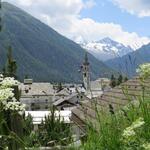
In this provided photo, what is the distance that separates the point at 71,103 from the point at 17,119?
307 feet

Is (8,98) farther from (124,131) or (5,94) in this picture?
(124,131)

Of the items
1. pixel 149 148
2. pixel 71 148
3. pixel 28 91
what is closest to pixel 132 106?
pixel 71 148

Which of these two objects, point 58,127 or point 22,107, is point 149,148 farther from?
point 58,127

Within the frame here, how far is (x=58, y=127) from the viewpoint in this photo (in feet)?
18.7

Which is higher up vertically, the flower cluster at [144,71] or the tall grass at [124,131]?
the flower cluster at [144,71]

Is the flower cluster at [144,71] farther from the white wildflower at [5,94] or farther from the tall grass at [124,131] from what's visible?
the white wildflower at [5,94]

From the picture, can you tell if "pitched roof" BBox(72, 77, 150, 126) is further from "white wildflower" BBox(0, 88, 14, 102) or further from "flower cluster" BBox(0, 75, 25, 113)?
"white wildflower" BBox(0, 88, 14, 102)

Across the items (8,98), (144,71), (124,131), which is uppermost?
(144,71)

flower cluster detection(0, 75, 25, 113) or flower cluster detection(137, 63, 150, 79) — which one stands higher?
flower cluster detection(137, 63, 150, 79)

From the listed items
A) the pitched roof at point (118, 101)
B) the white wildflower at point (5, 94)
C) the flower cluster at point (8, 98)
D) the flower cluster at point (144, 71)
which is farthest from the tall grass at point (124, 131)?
the white wildflower at point (5, 94)

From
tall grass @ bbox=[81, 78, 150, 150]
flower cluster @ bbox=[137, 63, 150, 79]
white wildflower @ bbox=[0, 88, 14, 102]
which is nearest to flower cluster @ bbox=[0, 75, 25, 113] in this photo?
white wildflower @ bbox=[0, 88, 14, 102]

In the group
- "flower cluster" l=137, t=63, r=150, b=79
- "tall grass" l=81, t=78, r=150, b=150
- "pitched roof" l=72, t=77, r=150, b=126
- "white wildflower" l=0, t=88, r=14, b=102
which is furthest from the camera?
"pitched roof" l=72, t=77, r=150, b=126

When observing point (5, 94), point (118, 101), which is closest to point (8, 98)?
point (5, 94)

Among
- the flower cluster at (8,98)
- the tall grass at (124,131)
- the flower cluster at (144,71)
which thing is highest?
the flower cluster at (144,71)
